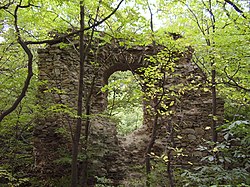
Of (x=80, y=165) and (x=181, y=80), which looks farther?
(x=181, y=80)

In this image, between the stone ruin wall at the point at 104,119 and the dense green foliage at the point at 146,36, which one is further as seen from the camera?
the stone ruin wall at the point at 104,119

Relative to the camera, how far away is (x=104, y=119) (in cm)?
595

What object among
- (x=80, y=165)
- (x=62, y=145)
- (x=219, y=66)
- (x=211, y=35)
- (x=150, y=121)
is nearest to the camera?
(x=219, y=66)

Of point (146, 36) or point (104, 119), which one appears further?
point (104, 119)

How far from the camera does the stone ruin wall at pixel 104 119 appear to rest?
5195 mm

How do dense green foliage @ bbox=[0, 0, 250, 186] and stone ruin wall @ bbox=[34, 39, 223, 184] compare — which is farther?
stone ruin wall @ bbox=[34, 39, 223, 184]

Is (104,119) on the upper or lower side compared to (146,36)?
lower

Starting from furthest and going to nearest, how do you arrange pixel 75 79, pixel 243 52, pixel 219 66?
1. pixel 75 79
2. pixel 219 66
3. pixel 243 52

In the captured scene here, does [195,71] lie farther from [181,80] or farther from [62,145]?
[62,145]

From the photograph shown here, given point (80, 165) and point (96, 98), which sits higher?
point (96, 98)

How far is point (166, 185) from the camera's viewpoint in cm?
423

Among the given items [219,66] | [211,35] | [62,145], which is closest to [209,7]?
[211,35]

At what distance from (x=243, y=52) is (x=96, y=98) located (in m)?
3.84

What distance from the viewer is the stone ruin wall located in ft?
17.0
